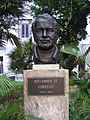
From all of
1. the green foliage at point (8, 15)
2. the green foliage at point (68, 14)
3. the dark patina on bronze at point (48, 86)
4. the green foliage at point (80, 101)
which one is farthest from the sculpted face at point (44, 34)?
the green foliage at point (68, 14)

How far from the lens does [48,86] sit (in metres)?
6.50

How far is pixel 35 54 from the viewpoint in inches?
269

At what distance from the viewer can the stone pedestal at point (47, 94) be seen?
650 centimetres

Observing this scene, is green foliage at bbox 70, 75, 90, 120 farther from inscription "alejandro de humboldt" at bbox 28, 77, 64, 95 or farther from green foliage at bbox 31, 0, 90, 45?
green foliage at bbox 31, 0, 90, 45

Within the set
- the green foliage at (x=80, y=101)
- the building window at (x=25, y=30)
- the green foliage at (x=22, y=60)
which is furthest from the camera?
the building window at (x=25, y=30)

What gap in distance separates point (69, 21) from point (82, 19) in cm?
72

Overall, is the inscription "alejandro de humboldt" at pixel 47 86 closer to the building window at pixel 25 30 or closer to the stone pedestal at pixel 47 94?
the stone pedestal at pixel 47 94

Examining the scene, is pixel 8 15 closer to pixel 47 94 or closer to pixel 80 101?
pixel 80 101

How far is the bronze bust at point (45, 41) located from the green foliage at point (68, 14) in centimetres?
1178

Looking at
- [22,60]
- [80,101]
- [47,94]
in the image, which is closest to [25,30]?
[22,60]

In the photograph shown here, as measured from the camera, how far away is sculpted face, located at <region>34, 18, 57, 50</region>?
22.2ft

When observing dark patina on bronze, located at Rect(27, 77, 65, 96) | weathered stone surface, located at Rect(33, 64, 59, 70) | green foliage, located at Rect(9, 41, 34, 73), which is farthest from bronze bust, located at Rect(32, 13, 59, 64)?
green foliage, located at Rect(9, 41, 34, 73)

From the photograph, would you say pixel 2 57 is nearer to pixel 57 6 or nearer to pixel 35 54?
pixel 57 6

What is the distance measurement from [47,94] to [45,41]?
0.99 metres
